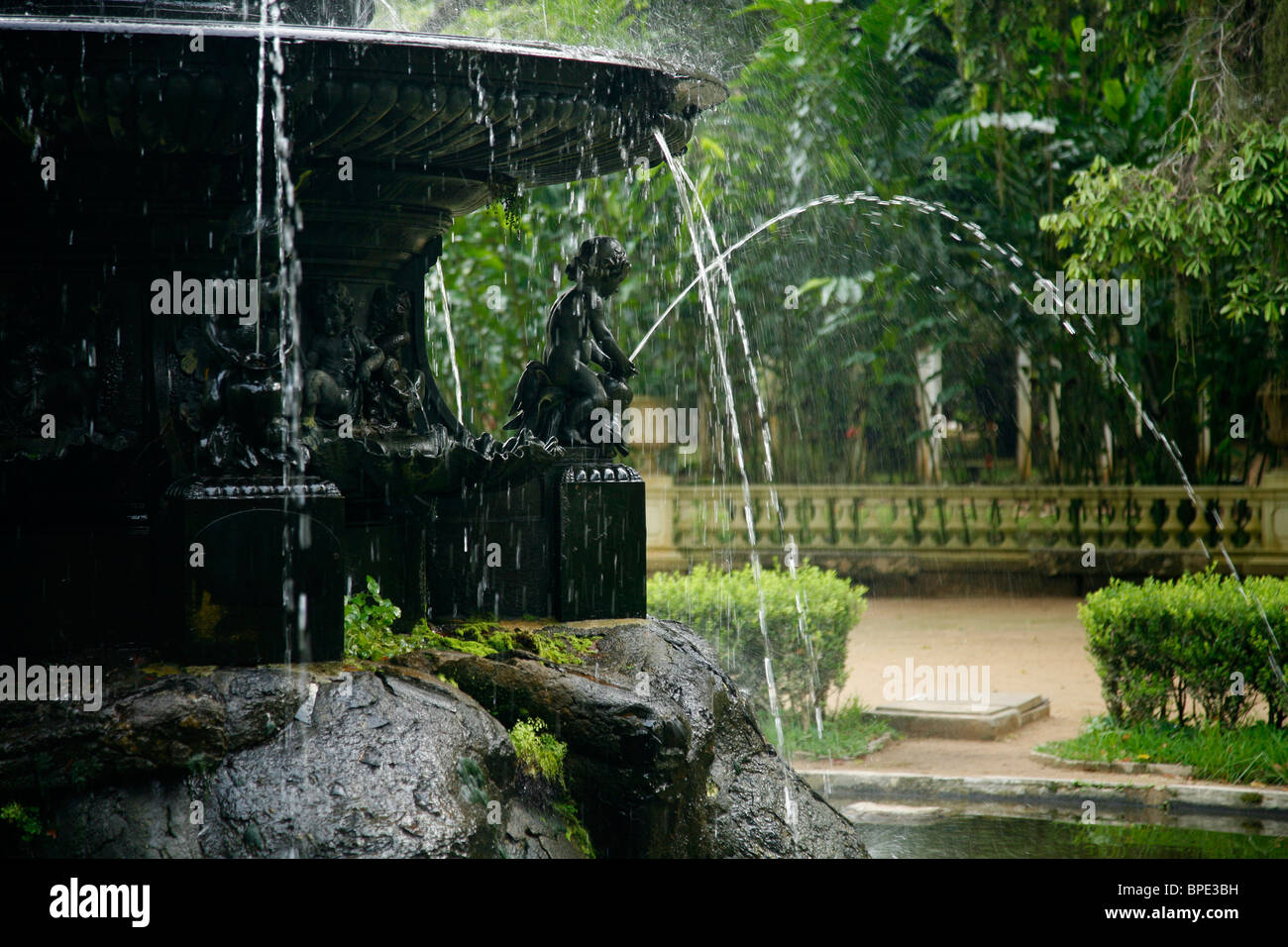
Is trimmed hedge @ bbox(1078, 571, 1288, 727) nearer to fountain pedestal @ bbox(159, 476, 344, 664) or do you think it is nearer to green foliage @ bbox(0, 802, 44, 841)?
fountain pedestal @ bbox(159, 476, 344, 664)

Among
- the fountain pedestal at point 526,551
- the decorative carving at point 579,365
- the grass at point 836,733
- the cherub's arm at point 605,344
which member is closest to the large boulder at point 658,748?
the fountain pedestal at point 526,551

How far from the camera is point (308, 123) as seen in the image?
5.02 metres

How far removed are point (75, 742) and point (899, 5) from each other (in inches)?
552

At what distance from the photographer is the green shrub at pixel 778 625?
9.02 m

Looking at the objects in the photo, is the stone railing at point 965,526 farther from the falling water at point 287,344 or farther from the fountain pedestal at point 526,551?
the falling water at point 287,344

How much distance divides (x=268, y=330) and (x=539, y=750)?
1.90m

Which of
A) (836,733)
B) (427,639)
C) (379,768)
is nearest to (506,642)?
(427,639)

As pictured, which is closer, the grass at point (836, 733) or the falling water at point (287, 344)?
the falling water at point (287, 344)

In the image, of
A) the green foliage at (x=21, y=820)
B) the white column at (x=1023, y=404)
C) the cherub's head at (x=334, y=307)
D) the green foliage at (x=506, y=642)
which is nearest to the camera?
the green foliage at (x=21, y=820)

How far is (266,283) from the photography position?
16.6ft

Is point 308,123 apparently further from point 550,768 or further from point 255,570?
point 550,768

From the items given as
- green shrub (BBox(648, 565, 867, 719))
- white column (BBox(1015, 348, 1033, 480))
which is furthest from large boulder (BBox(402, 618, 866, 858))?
white column (BBox(1015, 348, 1033, 480))

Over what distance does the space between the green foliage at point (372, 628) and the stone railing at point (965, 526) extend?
437 inches

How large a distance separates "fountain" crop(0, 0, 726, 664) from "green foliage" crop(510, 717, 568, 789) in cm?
76
